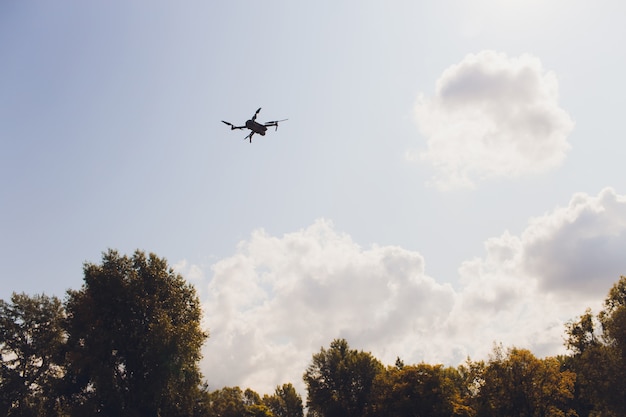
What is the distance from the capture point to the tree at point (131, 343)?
37125 millimetres

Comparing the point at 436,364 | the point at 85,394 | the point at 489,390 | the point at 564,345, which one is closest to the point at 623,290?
the point at 564,345

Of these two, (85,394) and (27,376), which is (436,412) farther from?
(27,376)

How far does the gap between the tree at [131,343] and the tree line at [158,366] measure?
3.6 inches

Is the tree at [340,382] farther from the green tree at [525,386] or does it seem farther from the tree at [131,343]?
the tree at [131,343]

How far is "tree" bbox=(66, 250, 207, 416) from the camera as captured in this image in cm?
3712

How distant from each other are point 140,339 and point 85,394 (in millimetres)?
10578

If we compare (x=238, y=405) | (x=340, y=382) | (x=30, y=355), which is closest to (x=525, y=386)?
(x=340, y=382)

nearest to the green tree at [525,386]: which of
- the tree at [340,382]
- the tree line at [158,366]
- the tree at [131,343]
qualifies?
the tree line at [158,366]

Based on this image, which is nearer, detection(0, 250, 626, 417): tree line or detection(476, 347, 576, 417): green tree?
detection(0, 250, 626, 417): tree line

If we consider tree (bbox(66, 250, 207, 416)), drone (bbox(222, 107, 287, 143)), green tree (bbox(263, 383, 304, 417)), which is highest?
drone (bbox(222, 107, 287, 143))

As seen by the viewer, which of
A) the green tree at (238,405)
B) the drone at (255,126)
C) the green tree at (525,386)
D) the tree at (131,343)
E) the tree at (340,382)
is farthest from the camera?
the green tree at (238,405)

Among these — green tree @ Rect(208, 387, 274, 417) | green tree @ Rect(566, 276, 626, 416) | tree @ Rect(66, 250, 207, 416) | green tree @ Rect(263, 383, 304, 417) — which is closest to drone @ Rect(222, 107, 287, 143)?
tree @ Rect(66, 250, 207, 416)

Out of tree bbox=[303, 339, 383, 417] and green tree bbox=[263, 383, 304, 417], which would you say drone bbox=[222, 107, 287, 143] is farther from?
green tree bbox=[263, 383, 304, 417]

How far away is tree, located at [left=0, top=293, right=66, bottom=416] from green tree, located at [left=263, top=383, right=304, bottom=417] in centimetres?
6329
